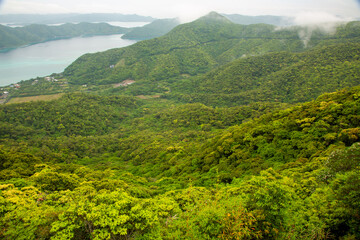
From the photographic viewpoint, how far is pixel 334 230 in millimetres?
9109

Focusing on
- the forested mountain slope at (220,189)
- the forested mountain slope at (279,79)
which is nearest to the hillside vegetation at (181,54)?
the forested mountain slope at (279,79)

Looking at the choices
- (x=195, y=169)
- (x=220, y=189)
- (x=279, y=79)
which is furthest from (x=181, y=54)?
(x=220, y=189)

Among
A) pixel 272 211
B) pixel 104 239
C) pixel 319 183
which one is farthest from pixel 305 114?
pixel 104 239

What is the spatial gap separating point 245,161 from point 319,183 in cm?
1153

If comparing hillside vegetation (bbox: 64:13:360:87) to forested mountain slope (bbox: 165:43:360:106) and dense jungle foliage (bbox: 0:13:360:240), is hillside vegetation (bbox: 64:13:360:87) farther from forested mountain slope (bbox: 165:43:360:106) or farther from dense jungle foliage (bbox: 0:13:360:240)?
dense jungle foliage (bbox: 0:13:360:240)

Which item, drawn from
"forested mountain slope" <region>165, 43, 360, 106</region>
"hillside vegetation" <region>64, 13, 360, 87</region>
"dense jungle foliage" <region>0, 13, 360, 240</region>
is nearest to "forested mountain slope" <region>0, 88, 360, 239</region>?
"dense jungle foliage" <region>0, 13, 360, 240</region>

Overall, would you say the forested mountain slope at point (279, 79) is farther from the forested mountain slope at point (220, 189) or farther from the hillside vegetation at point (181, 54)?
the forested mountain slope at point (220, 189)

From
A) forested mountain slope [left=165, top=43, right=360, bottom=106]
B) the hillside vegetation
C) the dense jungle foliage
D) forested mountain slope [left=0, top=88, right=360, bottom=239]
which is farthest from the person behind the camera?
the hillside vegetation

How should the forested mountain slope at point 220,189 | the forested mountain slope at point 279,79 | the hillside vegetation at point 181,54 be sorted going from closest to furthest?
1. the forested mountain slope at point 220,189
2. the forested mountain slope at point 279,79
3. the hillside vegetation at point 181,54

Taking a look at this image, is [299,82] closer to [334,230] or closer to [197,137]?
[197,137]

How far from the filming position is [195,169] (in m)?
29.4

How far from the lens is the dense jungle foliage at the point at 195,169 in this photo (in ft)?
33.5

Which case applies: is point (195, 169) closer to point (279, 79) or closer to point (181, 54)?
point (279, 79)

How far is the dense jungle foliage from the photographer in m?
10.2
